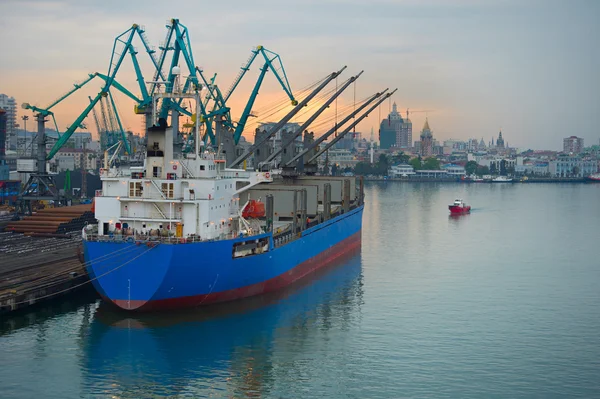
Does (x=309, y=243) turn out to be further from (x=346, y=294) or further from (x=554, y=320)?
(x=554, y=320)

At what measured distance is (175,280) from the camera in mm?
29328

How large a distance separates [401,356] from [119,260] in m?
12.0

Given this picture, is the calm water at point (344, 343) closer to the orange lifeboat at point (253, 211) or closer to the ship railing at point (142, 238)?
the ship railing at point (142, 238)

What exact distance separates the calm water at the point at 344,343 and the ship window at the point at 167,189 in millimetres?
5359

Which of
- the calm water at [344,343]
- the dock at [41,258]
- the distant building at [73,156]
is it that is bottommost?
the calm water at [344,343]

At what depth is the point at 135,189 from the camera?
31.6 meters

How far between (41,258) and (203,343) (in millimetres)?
14695

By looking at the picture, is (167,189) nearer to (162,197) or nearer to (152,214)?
(162,197)

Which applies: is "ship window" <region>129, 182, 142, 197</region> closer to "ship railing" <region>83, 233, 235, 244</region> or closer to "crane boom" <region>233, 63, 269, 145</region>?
"ship railing" <region>83, 233, 235, 244</region>

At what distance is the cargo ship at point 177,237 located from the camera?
29.1m

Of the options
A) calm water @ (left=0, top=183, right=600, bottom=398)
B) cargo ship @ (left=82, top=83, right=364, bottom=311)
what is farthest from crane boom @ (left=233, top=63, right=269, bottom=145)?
cargo ship @ (left=82, top=83, right=364, bottom=311)

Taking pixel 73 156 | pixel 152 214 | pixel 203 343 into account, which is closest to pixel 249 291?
pixel 152 214

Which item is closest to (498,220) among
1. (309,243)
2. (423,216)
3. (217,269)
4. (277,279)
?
(423,216)

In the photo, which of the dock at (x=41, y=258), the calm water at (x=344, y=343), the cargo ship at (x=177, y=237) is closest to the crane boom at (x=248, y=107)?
the dock at (x=41, y=258)
